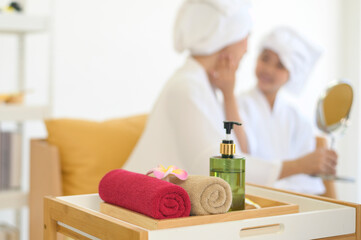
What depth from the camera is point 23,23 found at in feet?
7.44

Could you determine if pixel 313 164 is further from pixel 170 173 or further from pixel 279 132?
pixel 170 173

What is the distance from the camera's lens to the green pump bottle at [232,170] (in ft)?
2.95

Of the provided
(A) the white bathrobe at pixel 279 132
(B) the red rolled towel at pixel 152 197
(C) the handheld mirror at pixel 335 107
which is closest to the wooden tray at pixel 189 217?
(B) the red rolled towel at pixel 152 197

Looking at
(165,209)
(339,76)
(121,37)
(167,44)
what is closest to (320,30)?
(339,76)

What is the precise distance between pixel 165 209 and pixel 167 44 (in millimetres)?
2493

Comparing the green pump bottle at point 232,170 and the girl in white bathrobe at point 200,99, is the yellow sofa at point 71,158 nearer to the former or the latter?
the girl in white bathrobe at point 200,99

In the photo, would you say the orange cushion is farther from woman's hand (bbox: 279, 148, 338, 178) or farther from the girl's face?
the girl's face

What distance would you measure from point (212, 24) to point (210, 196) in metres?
0.97

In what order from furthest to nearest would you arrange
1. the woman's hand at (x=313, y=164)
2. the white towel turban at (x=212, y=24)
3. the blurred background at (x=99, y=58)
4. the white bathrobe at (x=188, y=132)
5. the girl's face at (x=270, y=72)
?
the blurred background at (x=99, y=58) < the girl's face at (x=270, y=72) < the woman's hand at (x=313, y=164) < the white towel turban at (x=212, y=24) < the white bathrobe at (x=188, y=132)

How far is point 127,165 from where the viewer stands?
5.45 feet

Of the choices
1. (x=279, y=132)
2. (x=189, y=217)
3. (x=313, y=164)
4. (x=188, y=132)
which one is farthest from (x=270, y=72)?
(x=189, y=217)

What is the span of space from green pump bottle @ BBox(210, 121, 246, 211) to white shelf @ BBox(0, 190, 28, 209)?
5.13 ft

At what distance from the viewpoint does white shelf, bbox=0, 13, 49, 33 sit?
2236 mm

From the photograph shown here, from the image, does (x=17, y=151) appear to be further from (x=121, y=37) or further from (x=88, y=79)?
(x=121, y=37)
